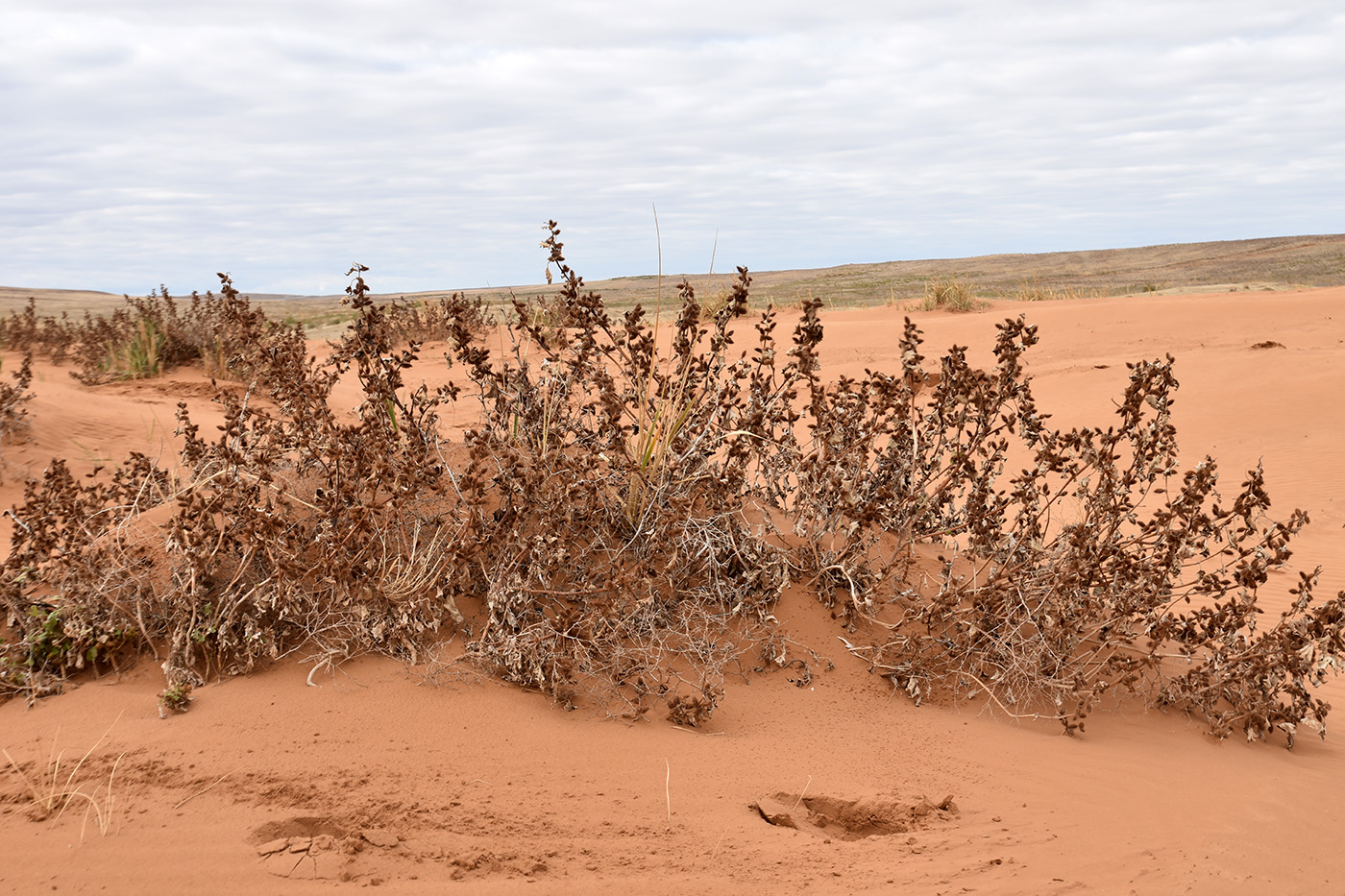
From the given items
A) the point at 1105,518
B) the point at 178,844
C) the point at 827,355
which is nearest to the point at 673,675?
the point at 178,844

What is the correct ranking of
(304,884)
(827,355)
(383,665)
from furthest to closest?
(827,355) < (383,665) < (304,884)

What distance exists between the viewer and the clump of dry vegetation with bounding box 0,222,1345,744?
3506 millimetres

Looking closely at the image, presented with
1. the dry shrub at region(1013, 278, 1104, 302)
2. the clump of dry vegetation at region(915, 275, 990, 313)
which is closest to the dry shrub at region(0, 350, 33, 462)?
the clump of dry vegetation at region(915, 275, 990, 313)

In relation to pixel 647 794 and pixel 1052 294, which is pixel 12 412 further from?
pixel 1052 294

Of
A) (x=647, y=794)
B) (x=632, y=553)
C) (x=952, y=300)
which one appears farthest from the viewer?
(x=952, y=300)

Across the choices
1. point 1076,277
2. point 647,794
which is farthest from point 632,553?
point 1076,277

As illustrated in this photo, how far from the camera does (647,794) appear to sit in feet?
9.46

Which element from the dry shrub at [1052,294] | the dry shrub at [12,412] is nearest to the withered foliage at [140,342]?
the dry shrub at [12,412]

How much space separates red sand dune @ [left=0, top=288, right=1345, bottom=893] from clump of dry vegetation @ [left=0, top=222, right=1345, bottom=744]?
0.50 feet

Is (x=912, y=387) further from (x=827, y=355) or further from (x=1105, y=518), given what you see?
(x=827, y=355)

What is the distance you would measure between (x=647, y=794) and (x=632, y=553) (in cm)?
122

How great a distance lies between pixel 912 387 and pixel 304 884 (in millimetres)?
2737

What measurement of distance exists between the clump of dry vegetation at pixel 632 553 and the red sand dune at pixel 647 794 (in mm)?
154

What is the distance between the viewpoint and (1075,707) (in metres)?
3.98
